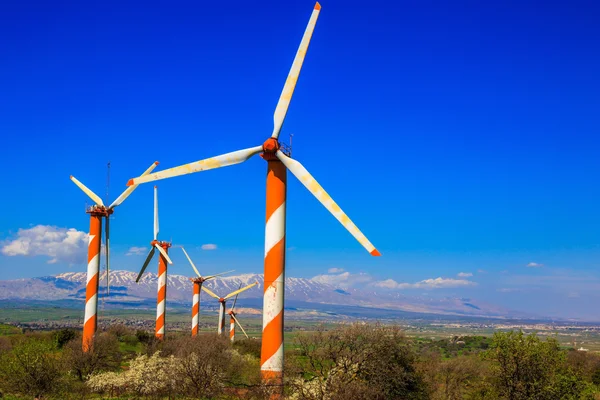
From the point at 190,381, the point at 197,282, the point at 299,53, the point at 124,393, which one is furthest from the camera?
the point at 197,282

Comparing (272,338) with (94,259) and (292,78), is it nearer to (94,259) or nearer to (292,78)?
(292,78)

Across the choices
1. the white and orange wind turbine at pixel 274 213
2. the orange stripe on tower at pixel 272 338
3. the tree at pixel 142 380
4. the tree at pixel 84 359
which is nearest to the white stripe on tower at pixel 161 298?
the tree at pixel 84 359

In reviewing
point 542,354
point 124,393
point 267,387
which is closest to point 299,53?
point 267,387

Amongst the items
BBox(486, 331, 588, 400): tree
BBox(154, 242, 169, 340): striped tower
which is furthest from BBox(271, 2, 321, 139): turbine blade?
BBox(154, 242, 169, 340): striped tower

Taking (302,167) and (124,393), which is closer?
(302,167)

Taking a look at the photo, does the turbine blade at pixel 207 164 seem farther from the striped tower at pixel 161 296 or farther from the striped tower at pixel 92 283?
the striped tower at pixel 161 296

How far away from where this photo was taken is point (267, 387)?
2808 cm

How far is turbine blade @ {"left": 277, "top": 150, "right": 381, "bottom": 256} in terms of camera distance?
2717 cm

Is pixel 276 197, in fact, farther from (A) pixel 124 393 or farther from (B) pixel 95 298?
(B) pixel 95 298

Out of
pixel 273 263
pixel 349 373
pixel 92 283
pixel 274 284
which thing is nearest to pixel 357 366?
pixel 349 373

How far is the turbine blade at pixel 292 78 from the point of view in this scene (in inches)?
1238

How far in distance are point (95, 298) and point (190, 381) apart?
1723 cm

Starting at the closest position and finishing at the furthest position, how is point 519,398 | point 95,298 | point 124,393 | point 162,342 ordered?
point 519,398 → point 124,393 → point 95,298 → point 162,342

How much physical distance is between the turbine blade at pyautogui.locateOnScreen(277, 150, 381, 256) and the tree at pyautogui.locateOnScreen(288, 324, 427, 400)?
8.71m
